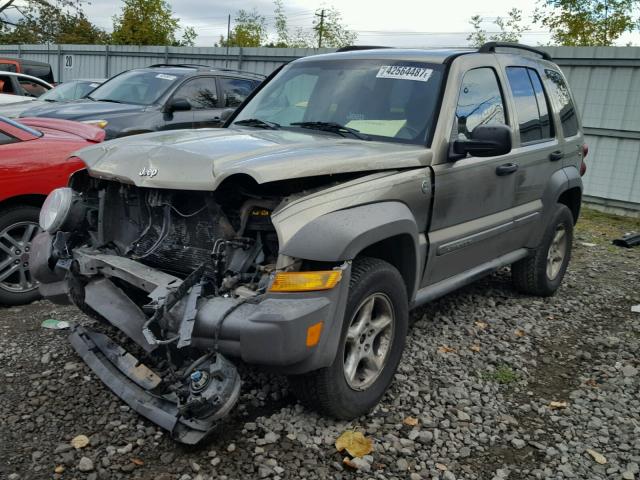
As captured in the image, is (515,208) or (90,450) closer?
(90,450)

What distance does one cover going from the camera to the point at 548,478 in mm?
2926

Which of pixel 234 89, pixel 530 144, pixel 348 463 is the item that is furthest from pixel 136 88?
pixel 348 463

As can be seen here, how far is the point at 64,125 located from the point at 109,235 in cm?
268

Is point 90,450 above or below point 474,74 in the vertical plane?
below

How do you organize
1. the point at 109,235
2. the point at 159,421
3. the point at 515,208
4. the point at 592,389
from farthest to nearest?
the point at 515,208 < the point at 592,389 < the point at 109,235 < the point at 159,421

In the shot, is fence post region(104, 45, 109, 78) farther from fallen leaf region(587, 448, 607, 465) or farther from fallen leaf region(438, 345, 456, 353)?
fallen leaf region(587, 448, 607, 465)

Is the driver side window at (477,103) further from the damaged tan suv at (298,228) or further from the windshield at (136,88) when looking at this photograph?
the windshield at (136,88)

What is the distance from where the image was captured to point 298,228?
2777mm

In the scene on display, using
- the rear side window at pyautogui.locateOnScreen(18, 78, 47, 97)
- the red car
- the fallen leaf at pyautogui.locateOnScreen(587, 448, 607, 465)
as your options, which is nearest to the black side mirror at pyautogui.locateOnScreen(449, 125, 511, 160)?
the fallen leaf at pyautogui.locateOnScreen(587, 448, 607, 465)

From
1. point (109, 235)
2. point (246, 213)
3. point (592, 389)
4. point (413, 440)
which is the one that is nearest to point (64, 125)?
point (109, 235)

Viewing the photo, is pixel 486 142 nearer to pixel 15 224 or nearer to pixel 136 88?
pixel 15 224

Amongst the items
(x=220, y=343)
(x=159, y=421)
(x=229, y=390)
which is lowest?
(x=159, y=421)

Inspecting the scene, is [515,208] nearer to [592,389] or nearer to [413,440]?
[592,389]

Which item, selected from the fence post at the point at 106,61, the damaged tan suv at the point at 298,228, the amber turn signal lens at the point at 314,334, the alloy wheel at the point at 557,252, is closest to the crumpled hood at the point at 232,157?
the damaged tan suv at the point at 298,228
